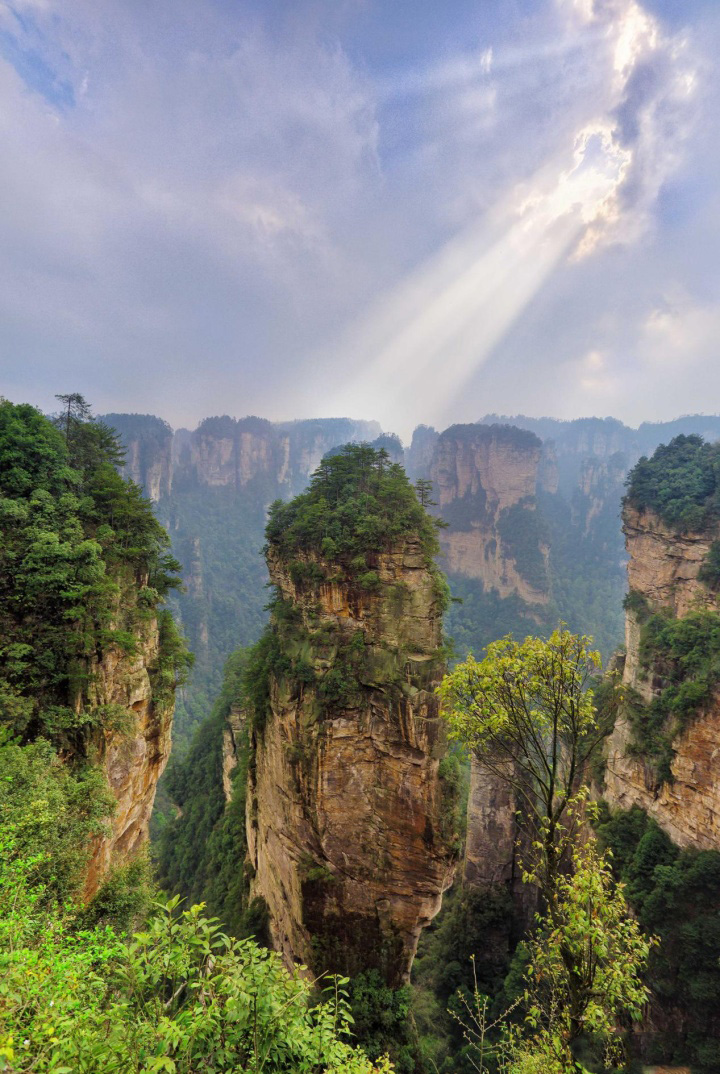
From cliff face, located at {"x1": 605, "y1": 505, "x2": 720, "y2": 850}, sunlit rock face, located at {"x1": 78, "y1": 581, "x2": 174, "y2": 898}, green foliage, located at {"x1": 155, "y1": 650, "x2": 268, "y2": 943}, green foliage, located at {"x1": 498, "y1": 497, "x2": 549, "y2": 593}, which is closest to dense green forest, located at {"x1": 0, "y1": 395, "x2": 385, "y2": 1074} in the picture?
sunlit rock face, located at {"x1": 78, "y1": 581, "x2": 174, "y2": 898}

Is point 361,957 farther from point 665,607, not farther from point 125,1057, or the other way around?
point 665,607

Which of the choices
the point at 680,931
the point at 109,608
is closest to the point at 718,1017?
the point at 680,931

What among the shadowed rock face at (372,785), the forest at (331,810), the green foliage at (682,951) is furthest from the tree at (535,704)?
the green foliage at (682,951)

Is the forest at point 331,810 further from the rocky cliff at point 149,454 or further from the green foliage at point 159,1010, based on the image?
the rocky cliff at point 149,454

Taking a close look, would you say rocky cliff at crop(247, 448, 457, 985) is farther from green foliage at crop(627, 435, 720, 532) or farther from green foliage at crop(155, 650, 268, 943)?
green foliage at crop(627, 435, 720, 532)

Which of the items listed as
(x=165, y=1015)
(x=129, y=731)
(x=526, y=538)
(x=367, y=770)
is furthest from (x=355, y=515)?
(x=526, y=538)
